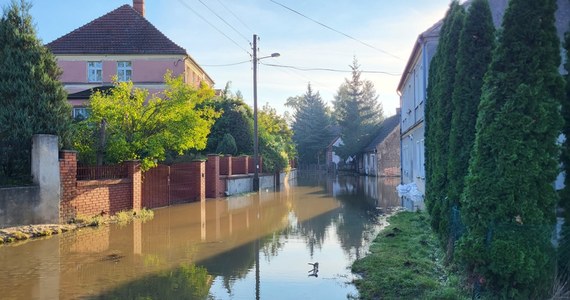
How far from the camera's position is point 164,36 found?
1339 inches

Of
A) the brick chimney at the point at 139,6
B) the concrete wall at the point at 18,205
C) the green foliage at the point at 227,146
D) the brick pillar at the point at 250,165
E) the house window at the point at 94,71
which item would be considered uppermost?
the brick chimney at the point at 139,6

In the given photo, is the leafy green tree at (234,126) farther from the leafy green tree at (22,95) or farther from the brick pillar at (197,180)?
the leafy green tree at (22,95)

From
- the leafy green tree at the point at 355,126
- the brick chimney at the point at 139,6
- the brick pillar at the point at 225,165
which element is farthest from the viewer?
the leafy green tree at the point at 355,126

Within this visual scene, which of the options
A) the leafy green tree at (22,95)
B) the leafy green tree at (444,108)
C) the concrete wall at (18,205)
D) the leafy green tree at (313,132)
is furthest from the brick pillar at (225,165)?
the leafy green tree at (313,132)

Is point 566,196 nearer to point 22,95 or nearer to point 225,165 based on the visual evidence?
point 22,95

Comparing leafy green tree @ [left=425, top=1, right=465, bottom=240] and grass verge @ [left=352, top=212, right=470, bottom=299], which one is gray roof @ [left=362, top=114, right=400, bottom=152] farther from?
leafy green tree @ [left=425, top=1, right=465, bottom=240]

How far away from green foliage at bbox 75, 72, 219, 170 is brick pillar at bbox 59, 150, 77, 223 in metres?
2.29

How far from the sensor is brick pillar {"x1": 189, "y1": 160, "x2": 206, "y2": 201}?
22.3m

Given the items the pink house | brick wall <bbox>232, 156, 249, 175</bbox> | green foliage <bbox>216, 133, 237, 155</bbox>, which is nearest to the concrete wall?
brick wall <bbox>232, 156, 249, 175</bbox>

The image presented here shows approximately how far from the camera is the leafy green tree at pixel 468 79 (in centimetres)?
888

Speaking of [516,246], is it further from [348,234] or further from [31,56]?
[31,56]

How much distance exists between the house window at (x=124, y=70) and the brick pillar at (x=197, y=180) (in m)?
14.0

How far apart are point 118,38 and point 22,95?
21866mm

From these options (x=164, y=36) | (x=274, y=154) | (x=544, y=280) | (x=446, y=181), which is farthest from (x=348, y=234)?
(x=164, y=36)
